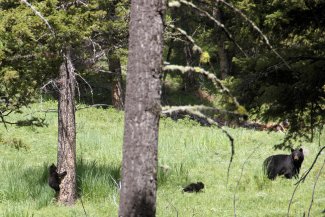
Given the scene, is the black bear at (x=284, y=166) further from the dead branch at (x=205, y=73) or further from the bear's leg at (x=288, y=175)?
the dead branch at (x=205, y=73)

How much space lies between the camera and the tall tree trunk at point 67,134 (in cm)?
978

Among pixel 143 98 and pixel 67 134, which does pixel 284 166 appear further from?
pixel 143 98

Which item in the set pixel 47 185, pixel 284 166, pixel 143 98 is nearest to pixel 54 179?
pixel 47 185

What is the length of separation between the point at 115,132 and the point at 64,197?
26.5ft

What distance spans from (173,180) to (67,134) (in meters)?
2.96

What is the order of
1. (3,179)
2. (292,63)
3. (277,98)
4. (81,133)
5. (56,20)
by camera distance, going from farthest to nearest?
(81,133)
(3,179)
(56,20)
(292,63)
(277,98)

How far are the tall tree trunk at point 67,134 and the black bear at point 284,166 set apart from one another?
15.1 feet

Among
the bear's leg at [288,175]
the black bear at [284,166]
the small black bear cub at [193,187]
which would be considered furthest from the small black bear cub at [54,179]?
the bear's leg at [288,175]

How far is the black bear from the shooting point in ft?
40.3

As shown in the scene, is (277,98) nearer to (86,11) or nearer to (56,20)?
(56,20)

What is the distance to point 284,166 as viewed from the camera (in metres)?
12.4

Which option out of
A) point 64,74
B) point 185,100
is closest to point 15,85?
point 64,74

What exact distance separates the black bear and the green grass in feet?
1.12

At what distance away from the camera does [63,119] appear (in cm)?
991
